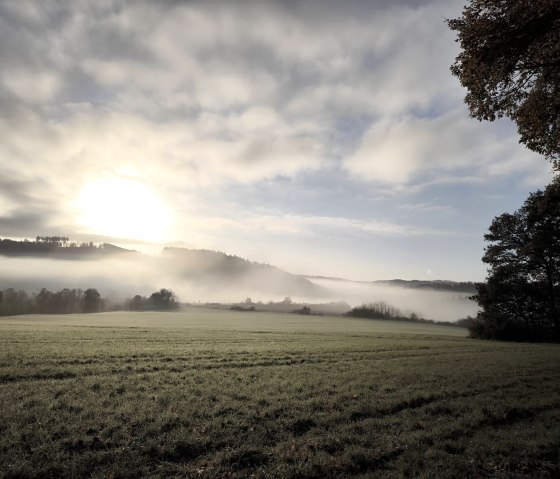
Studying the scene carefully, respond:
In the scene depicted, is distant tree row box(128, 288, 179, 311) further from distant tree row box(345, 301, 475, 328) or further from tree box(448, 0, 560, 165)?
tree box(448, 0, 560, 165)

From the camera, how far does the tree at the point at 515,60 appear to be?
10641 mm

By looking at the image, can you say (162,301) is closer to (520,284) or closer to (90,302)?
(90,302)

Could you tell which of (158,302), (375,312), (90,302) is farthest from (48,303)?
(375,312)

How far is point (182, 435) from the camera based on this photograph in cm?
929

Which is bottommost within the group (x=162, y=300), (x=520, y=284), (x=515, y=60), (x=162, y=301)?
(x=162, y=301)

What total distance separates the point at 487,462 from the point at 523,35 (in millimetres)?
12364

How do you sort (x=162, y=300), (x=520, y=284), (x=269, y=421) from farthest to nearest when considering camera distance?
(x=162, y=300) → (x=520, y=284) → (x=269, y=421)

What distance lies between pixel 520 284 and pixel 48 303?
142980 mm

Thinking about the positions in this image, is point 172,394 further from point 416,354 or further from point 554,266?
point 554,266

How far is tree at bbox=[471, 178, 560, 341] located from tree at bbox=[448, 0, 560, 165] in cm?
4211

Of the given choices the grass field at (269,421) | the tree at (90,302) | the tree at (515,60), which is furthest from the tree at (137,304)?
the tree at (515,60)

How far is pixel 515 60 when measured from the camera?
11.6m

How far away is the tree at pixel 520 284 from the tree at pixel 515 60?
4211 centimetres

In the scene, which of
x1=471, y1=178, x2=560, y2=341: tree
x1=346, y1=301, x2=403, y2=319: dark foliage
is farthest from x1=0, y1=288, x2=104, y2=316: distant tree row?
x1=471, y1=178, x2=560, y2=341: tree
